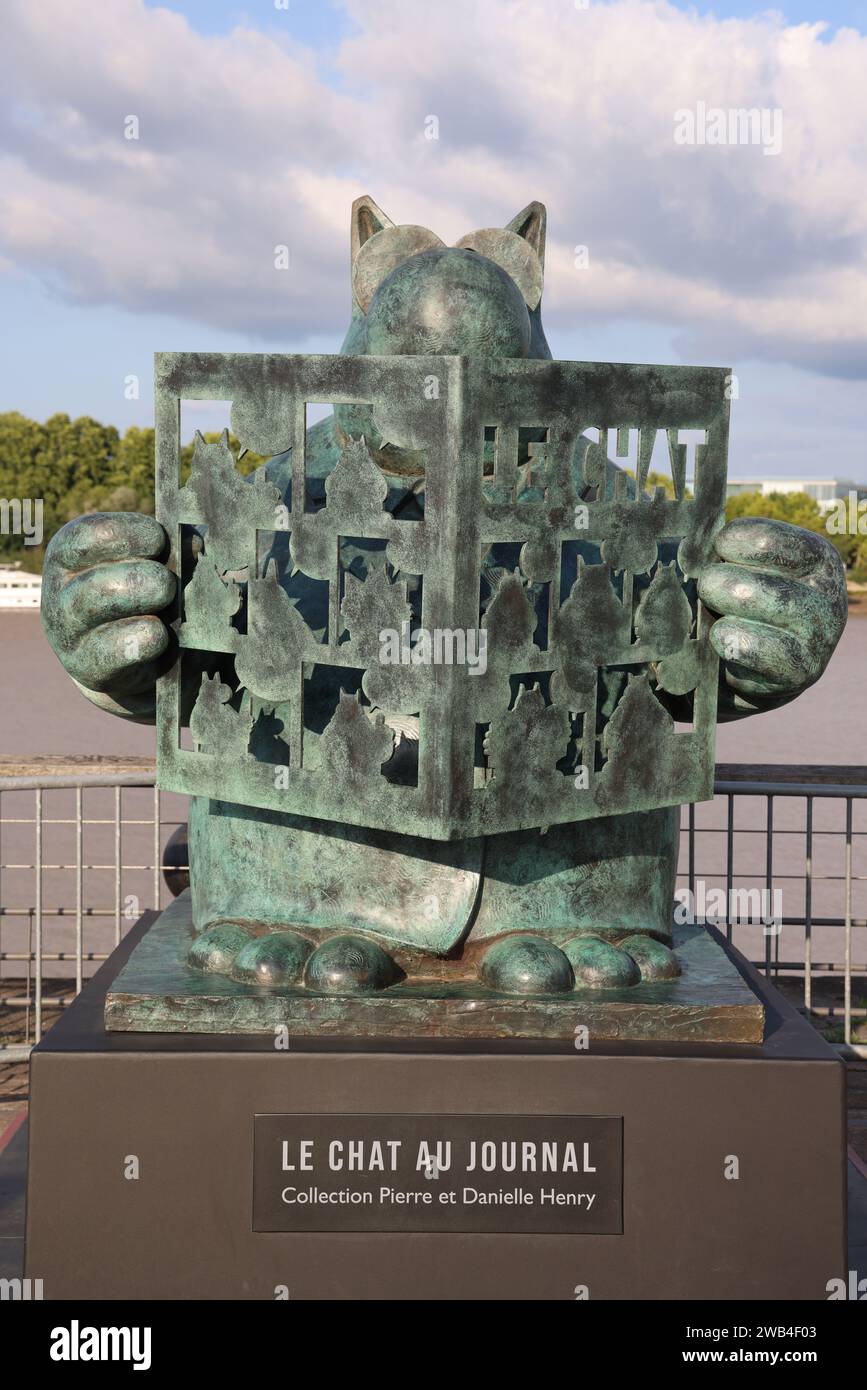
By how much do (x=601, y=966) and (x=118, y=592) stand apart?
56.3 inches

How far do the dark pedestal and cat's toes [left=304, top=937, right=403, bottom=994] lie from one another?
0.17 meters

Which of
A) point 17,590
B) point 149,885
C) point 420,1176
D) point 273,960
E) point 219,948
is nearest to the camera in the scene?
point 420,1176

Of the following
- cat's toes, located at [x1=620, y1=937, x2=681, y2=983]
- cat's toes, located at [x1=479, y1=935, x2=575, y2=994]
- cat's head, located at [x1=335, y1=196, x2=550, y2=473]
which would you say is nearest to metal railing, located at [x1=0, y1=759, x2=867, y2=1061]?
cat's toes, located at [x1=620, y1=937, x2=681, y2=983]

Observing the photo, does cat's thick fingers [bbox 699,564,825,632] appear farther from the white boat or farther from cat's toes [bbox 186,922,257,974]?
the white boat

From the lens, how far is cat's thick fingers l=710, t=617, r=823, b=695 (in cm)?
350

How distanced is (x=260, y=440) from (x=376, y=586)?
432 mm

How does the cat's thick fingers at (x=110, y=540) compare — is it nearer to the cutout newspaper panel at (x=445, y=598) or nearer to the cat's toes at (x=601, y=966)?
the cutout newspaper panel at (x=445, y=598)

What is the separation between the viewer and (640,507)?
346 cm

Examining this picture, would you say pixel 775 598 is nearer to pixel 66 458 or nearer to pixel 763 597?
pixel 763 597

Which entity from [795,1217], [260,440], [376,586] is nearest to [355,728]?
[376,586]

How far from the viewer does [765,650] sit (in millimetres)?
3494

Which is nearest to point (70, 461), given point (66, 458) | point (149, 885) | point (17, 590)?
point (66, 458)

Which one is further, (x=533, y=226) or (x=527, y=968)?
(x=533, y=226)

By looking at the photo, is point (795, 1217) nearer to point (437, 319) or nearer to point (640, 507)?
point (640, 507)
